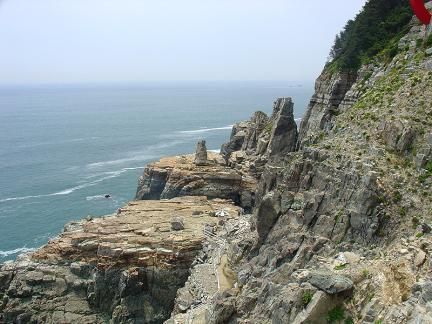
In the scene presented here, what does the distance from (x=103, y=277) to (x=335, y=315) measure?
25911 mm

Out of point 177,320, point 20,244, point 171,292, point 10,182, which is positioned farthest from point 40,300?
point 10,182

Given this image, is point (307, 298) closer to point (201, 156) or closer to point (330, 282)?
point (330, 282)

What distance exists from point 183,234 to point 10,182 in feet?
205

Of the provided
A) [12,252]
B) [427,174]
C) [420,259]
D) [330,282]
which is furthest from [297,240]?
[12,252]

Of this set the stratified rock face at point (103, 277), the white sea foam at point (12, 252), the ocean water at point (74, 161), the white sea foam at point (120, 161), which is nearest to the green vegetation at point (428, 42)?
the stratified rock face at point (103, 277)

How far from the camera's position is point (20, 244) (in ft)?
207

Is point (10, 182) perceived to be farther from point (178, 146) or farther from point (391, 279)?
point (391, 279)

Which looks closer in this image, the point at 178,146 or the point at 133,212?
the point at 133,212

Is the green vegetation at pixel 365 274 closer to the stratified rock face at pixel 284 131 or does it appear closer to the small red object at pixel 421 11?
the small red object at pixel 421 11

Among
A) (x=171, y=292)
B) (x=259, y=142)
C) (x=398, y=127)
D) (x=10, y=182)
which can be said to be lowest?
(x=10, y=182)

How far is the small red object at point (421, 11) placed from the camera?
34.6 m

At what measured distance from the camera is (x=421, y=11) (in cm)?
3525

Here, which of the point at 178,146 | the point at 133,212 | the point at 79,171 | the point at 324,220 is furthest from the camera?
the point at 178,146

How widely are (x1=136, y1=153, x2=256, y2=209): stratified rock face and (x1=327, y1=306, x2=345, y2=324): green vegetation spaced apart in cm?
3648
